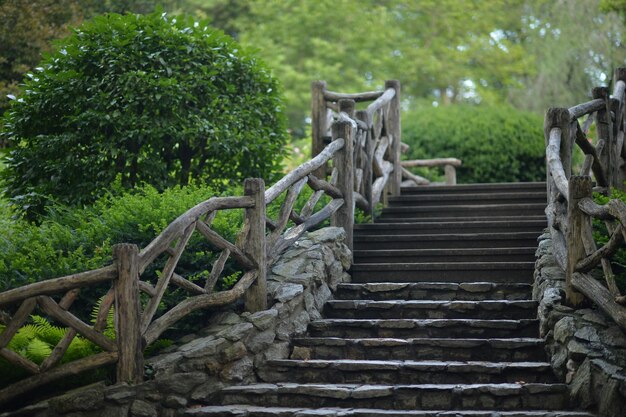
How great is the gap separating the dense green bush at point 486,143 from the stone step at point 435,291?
24.9ft

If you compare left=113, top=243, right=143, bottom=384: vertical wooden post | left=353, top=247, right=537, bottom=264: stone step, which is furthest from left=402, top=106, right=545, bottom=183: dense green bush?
left=113, top=243, right=143, bottom=384: vertical wooden post

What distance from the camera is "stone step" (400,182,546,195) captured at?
38.5 ft

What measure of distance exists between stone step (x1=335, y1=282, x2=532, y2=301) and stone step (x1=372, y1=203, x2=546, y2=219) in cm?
218

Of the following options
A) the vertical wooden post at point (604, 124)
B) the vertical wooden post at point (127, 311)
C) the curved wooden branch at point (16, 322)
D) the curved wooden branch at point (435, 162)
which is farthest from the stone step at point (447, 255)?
the curved wooden branch at point (435, 162)

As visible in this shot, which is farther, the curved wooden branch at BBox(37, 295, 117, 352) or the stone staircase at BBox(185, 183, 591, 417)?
the stone staircase at BBox(185, 183, 591, 417)

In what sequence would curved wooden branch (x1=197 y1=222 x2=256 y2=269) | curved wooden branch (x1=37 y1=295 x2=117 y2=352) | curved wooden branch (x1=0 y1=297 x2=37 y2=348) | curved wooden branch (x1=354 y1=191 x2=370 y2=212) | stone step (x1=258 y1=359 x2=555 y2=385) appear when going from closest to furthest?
curved wooden branch (x1=0 y1=297 x2=37 y2=348) → curved wooden branch (x1=37 y1=295 x2=117 y2=352) → stone step (x1=258 y1=359 x2=555 y2=385) → curved wooden branch (x1=197 y1=222 x2=256 y2=269) → curved wooden branch (x1=354 y1=191 x2=370 y2=212)

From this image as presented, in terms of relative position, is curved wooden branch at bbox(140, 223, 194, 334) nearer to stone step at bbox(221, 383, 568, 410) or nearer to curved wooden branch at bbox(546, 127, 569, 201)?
stone step at bbox(221, 383, 568, 410)

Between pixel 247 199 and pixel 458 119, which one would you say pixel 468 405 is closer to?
pixel 247 199

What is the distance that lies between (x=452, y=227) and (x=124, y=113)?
148 inches

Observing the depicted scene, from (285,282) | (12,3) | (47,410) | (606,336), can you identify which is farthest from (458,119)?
(47,410)

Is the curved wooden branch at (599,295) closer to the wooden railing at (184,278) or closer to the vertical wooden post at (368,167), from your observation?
the wooden railing at (184,278)

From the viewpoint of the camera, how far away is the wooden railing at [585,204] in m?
6.93

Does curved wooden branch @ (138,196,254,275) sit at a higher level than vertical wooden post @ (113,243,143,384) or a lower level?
higher

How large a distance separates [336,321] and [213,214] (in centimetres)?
153
